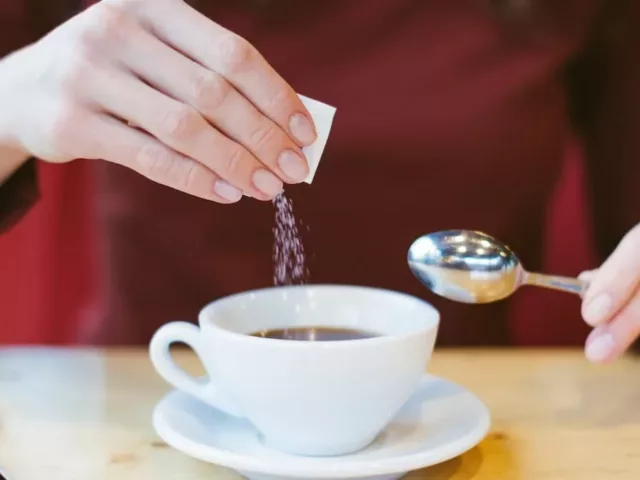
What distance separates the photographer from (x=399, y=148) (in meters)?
1.00

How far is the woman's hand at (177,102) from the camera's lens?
56 cm

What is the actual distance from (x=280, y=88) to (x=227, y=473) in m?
0.27

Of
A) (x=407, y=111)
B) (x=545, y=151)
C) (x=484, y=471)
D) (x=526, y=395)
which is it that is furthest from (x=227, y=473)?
(x=545, y=151)

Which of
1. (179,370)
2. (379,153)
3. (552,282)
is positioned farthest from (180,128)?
(379,153)

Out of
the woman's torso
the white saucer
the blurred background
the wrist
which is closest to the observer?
the white saucer

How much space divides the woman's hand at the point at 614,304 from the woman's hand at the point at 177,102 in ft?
0.78

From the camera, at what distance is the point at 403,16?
990 mm

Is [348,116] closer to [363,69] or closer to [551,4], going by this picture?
[363,69]

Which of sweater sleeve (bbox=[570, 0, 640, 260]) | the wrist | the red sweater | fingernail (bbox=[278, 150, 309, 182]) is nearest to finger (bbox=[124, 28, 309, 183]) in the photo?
fingernail (bbox=[278, 150, 309, 182])

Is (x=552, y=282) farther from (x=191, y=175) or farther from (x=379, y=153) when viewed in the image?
(x=379, y=153)

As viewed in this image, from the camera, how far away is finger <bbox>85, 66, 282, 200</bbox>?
0.56 metres

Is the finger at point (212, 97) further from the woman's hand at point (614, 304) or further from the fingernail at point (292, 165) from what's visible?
the woman's hand at point (614, 304)

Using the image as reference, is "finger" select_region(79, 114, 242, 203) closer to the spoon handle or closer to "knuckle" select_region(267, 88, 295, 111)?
"knuckle" select_region(267, 88, 295, 111)

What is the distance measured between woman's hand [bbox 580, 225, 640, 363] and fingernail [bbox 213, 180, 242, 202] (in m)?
0.27
